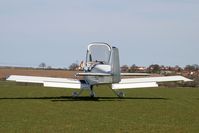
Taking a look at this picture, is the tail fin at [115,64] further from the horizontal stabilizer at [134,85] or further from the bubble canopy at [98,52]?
the horizontal stabilizer at [134,85]

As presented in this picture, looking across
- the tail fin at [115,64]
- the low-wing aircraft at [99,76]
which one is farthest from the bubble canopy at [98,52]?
the tail fin at [115,64]

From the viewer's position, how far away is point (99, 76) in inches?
893

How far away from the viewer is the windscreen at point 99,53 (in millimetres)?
25105

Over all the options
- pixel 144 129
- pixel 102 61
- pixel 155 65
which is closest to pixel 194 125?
pixel 144 129

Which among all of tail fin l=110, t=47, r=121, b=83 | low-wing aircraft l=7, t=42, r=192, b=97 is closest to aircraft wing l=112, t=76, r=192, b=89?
low-wing aircraft l=7, t=42, r=192, b=97

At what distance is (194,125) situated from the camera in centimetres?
1157

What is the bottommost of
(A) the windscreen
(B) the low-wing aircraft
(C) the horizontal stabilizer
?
(C) the horizontal stabilizer

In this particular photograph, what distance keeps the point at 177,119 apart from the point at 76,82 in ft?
39.2

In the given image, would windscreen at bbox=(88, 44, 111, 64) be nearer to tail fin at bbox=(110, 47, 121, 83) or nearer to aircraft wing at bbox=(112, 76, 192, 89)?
aircraft wing at bbox=(112, 76, 192, 89)

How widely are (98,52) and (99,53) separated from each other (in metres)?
0.08

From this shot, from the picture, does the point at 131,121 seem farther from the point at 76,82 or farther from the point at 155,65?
the point at 155,65

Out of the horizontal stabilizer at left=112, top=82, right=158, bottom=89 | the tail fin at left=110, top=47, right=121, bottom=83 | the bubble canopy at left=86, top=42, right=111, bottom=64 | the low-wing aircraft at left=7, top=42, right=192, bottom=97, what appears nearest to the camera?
the tail fin at left=110, top=47, right=121, bottom=83

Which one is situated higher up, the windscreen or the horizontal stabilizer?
the windscreen

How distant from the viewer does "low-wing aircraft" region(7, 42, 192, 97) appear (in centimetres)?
2228
